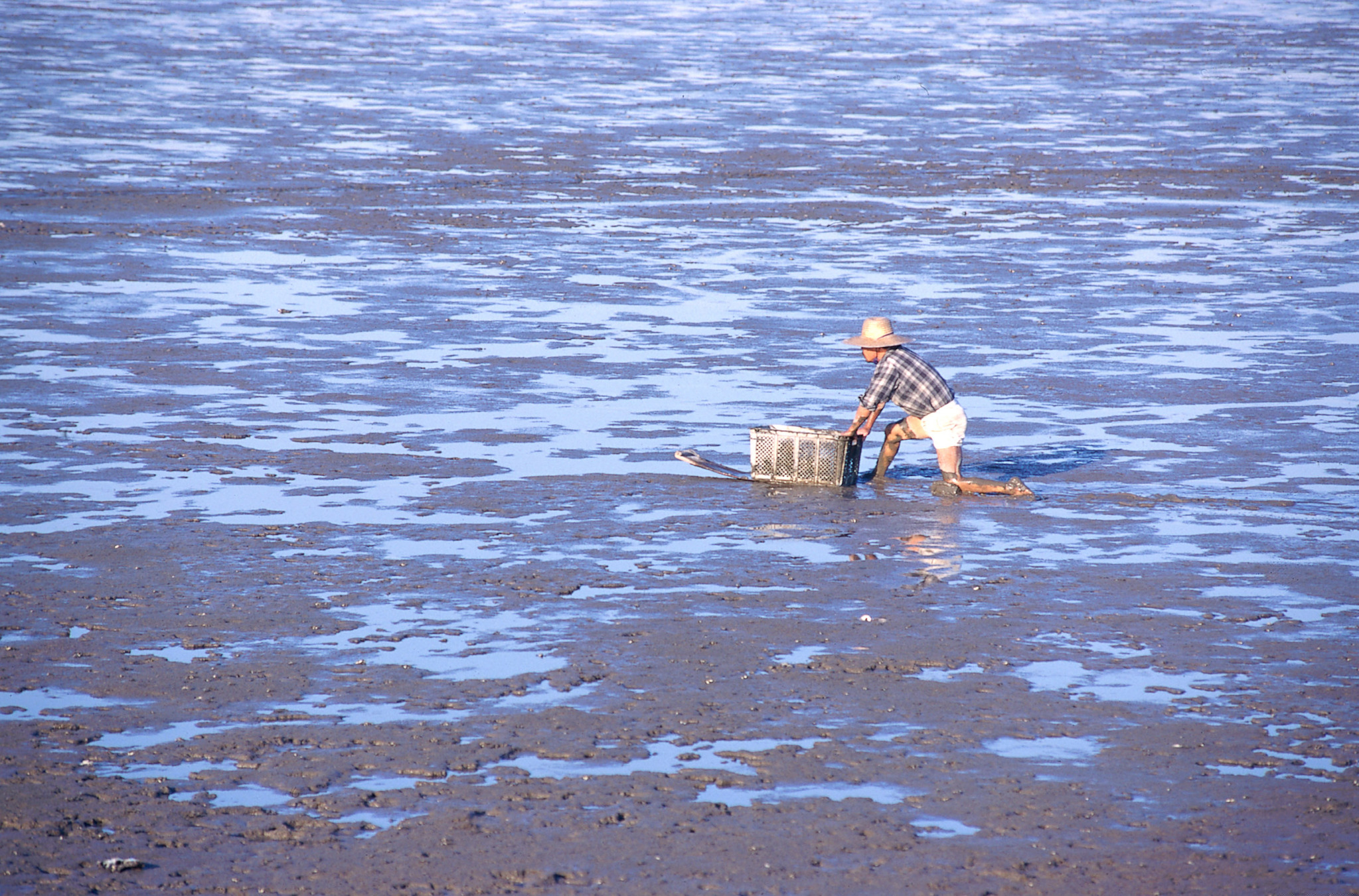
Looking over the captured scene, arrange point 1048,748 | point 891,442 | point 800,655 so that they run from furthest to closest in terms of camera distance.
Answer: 1. point 891,442
2. point 800,655
3. point 1048,748

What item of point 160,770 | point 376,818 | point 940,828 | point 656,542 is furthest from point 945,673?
point 160,770

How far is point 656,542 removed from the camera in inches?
437

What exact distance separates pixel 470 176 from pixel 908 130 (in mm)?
10564

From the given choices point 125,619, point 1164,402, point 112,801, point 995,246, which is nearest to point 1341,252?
point 995,246

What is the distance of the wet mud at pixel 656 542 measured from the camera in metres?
7.17

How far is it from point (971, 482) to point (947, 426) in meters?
0.38

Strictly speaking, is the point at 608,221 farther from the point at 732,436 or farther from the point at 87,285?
the point at 732,436

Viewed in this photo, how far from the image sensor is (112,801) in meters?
7.32

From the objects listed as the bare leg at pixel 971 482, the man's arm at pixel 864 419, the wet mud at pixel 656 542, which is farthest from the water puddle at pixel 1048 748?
the man's arm at pixel 864 419

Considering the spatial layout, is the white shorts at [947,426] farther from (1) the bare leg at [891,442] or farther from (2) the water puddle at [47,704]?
(2) the water puddle at [47,704]

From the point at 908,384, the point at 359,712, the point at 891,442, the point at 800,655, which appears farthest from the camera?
the point at 891,442

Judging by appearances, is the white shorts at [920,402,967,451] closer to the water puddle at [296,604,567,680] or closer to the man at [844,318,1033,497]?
the man at [844,318,1033,497]

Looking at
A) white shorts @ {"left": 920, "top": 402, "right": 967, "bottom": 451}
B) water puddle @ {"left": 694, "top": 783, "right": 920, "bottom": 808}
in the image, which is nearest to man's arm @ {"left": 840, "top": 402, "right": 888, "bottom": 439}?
white shorts @ {"left": 920, "top": 402, "right": 967, "bottom": 451}

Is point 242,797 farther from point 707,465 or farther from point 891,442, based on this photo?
point 891,442
